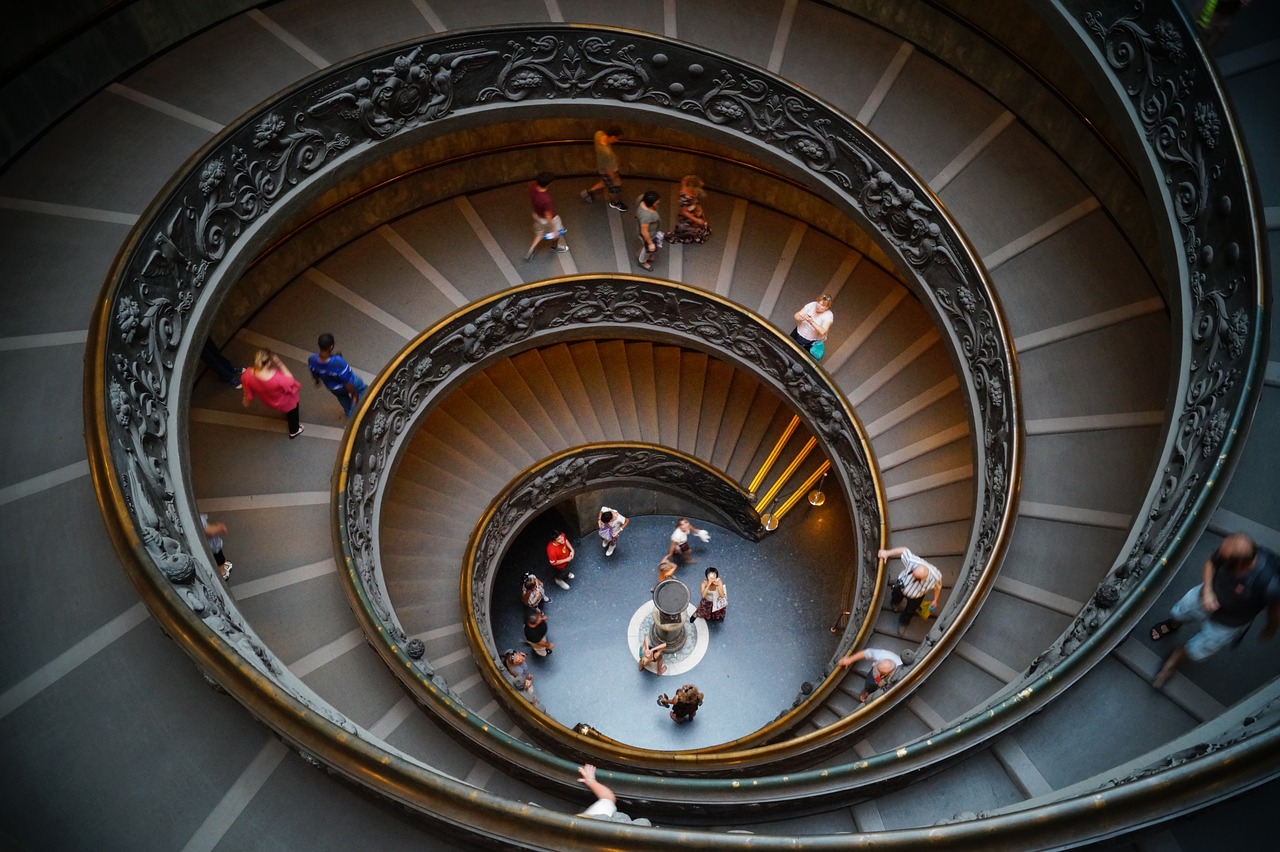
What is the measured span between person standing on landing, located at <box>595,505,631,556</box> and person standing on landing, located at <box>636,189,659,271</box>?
4539 mm

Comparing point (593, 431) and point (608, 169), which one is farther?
point (593, 431)

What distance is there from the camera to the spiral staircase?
4586mm

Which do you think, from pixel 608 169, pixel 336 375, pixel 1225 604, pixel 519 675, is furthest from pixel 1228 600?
pixel 519 675

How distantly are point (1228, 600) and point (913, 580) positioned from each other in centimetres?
442

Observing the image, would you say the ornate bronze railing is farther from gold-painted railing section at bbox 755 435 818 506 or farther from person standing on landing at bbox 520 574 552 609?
person standing on landing at bbox 520 574 552 609

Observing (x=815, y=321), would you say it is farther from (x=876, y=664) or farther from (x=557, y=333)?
(x=876, y=664)

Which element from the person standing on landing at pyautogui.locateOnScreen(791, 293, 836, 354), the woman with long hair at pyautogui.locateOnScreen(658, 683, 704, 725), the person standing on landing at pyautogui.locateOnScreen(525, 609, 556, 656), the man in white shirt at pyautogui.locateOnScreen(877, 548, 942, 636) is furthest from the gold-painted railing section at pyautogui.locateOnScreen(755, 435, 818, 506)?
the person standing on landing at pyautogui.locateOnScreen(525, 609, 556, 656)

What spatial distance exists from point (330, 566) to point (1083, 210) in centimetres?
946

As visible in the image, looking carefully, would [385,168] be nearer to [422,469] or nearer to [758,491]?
[422,469]

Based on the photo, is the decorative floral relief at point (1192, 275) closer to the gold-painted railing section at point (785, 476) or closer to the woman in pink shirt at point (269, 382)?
the gold-painted railing section at point (785, 476)

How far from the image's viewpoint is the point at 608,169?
11.5m

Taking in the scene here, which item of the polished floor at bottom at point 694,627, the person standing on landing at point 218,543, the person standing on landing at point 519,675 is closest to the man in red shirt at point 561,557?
the polished floor at bottom at point 694,627

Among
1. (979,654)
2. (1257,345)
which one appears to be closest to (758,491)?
(979,654)

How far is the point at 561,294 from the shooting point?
11469 millimetres
